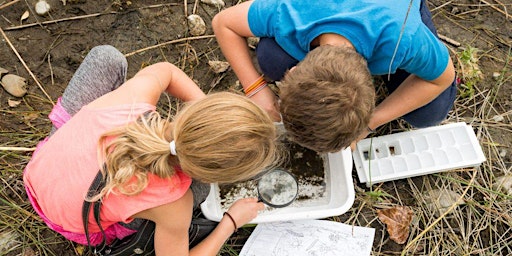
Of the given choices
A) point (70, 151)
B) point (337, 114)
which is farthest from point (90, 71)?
point (337, 114)

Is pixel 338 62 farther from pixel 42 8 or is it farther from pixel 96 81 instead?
pixel 42 8

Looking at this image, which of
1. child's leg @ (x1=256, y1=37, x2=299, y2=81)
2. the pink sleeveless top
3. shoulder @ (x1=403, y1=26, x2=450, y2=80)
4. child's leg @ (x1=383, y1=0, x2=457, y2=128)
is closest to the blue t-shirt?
shoulder @ (x1=403, y1=26, x2=450, y2=80)

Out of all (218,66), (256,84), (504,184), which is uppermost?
(256,84)

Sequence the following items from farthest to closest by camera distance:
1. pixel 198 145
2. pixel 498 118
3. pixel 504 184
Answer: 1. pixel 498 118
2. pixel 504 184
3. pixel 198 145

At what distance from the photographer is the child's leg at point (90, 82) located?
1.62 metres

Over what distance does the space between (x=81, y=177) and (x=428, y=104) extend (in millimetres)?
1271

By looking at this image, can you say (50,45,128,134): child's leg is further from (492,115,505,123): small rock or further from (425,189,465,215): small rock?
(492,115,505,123): small rock

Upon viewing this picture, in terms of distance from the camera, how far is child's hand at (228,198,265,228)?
171 centimetres

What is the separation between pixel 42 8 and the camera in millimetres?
2199

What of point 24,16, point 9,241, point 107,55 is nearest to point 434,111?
point 107,55

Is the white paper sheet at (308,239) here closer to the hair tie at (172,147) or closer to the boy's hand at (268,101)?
the boy's hand at (268,101)

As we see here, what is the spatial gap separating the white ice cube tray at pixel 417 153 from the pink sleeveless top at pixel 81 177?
2.91 feet

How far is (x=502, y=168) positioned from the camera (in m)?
2.01

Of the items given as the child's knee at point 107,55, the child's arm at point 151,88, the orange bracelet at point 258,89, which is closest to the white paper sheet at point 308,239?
the orange bracelet at point 258,89
